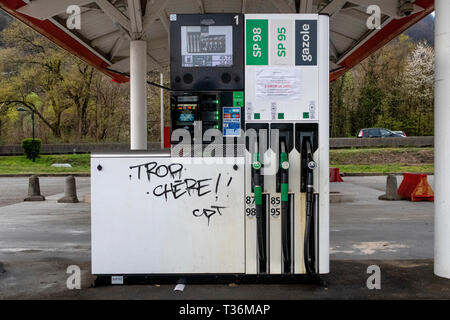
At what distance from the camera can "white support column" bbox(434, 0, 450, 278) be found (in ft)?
17.4

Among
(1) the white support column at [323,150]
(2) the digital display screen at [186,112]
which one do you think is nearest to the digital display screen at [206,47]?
(2) the digital display screen at [186,112]

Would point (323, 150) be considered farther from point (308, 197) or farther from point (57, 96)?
point (57, 96)

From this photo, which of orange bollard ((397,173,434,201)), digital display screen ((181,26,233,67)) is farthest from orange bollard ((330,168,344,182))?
digital display screen ((181,26,233,67))

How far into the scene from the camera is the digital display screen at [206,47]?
16.5ft

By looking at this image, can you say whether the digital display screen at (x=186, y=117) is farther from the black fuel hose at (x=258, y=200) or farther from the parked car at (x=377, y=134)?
the parked car at (x=377, y=134)

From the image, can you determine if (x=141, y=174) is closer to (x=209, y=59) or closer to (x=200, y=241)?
(x=200, y=241)

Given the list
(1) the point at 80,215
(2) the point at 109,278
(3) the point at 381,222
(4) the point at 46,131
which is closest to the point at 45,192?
(1) the point at 80,215

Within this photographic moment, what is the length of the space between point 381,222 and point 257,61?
6.46m

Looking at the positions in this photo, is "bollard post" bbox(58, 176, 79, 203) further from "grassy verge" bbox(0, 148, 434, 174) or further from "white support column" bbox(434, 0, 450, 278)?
"grassy verge" bbox(0, 148, 434, 174)

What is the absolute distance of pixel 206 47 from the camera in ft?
16.5

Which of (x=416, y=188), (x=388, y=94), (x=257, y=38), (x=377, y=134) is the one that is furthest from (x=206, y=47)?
(x=388, y=94)

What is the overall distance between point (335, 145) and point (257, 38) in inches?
1482

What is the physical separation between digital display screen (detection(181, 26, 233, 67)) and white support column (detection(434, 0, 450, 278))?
7.77ft

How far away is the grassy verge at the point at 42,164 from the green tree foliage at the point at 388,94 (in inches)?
983
